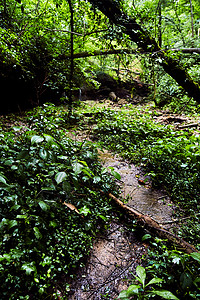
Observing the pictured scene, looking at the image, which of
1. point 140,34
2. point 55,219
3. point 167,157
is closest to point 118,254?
point 55,219

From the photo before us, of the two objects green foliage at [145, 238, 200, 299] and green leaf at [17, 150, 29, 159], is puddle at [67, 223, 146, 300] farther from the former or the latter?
green leaf at [17, 150, 29, 159]

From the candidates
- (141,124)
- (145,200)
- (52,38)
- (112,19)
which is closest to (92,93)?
(52,38)

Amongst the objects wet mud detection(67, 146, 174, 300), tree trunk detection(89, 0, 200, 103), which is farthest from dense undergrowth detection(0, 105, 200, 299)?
tree trunk detection(89, 0, 200, 103)

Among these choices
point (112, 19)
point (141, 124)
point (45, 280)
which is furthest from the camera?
point (141, 124)

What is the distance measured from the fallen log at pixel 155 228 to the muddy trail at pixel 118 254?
17 centimetres

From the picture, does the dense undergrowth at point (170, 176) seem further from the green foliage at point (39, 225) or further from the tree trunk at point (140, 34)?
the tree trunk at point (140, 34)

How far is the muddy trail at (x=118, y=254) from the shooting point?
5.34 feet

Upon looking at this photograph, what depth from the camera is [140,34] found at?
3883 mm

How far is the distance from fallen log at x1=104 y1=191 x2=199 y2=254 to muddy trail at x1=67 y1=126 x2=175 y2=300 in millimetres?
169

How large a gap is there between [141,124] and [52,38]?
396 centimetres

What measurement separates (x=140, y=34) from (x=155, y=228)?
4082mm

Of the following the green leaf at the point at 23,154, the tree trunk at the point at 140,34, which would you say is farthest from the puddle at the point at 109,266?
the tree trunk at the point at 140,34

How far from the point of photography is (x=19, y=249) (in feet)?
5.08

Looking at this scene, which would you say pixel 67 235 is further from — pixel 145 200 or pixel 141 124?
pixel 141 124
